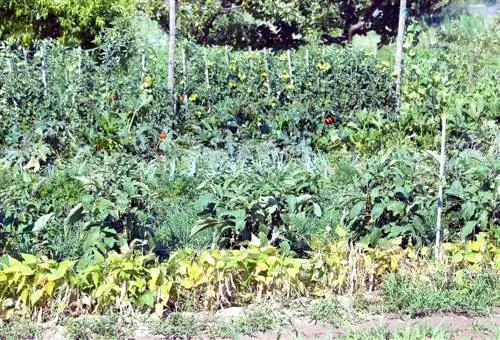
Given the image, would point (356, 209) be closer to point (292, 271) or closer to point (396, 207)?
point (396, 207)

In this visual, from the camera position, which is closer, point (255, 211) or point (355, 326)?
point (355, 326)

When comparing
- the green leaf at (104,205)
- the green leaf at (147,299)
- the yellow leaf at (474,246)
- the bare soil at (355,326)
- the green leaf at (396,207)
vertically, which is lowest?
the bare soil at (355,326)

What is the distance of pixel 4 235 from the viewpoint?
433 centimetres

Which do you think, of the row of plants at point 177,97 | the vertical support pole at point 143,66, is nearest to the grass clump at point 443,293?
the row of plants at point 177,97

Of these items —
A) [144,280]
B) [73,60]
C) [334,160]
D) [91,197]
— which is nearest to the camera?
[144,280]

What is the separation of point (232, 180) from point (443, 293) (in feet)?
4.44

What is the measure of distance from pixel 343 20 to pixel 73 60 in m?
6.52

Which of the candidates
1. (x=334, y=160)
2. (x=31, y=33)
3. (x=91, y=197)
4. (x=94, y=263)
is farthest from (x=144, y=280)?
(x=31, y=33)

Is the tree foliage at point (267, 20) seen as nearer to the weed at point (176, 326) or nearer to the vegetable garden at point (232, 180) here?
the vegetable garden at point (232, 180)

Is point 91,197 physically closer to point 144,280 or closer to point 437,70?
point 144,280

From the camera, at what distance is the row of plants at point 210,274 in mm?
3900

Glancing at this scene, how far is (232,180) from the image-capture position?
185 inches

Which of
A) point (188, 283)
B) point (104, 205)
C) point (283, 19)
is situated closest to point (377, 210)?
point (188, 283)

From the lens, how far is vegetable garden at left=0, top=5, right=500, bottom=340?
415 centimetres
